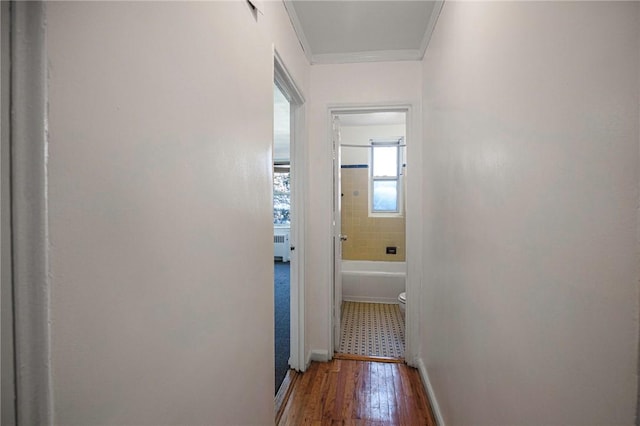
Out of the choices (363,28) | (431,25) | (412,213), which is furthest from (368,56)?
(412,213)

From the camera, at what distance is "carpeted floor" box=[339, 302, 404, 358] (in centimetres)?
253

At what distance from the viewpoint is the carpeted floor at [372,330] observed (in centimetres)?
253

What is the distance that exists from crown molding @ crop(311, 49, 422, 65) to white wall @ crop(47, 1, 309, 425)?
130cm

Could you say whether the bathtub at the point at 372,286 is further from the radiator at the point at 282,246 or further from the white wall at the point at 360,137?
the radiator at the point at 282,246

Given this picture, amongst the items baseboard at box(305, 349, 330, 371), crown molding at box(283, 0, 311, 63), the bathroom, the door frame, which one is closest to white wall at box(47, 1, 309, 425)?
the door frame

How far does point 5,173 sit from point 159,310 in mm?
397

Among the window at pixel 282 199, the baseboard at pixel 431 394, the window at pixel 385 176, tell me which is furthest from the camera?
the window at pixel 282 199

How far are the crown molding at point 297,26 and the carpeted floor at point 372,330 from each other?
7.99ft

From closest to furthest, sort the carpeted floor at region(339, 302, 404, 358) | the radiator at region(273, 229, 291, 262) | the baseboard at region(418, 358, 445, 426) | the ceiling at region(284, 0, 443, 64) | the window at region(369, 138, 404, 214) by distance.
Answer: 1. the baseboard at region(418, 358, 445, 426)
2. the ceiling at region(284, 0, 443, 64)
3. the carpeted floor at region(339, 302, 404, 358)
4. the window at region(369, 138, 404, 214)
5. the radiator at region(273, 229, 291, 262)

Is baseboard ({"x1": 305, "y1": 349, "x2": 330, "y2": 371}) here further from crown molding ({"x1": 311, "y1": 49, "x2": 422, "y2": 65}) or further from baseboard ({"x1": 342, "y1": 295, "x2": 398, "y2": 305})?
crown molding ({"x1": 311, "y1": 49, "x2": 422, "y2": 65})

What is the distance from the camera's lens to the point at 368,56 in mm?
2299

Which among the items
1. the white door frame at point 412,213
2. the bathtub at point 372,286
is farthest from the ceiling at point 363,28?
the bathtub at point 372,286

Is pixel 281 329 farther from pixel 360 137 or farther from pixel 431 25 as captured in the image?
pixel 360 137

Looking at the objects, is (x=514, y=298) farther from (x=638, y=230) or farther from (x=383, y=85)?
(x=383, y=85)
